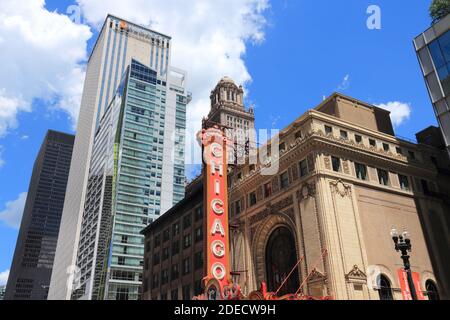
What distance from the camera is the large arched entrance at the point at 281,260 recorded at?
134ft

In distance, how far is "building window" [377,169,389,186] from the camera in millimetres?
43713

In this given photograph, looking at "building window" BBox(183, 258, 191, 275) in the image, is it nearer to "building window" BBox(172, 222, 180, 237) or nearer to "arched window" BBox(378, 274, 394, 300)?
"building window" BBox(172, 222, 180, 237)

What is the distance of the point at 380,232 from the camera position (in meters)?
40.0

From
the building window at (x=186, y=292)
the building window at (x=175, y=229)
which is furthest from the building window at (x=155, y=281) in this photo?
the building window at (x=186, y=292)

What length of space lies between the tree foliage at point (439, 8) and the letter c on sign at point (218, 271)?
4028cm

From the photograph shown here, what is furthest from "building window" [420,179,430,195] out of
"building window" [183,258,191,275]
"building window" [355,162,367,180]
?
"building window" [183,258,191,275]

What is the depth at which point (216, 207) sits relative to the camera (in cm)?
4031

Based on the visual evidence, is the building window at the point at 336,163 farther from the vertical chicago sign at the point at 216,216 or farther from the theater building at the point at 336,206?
the vertical chicago sign at the point at 216,216

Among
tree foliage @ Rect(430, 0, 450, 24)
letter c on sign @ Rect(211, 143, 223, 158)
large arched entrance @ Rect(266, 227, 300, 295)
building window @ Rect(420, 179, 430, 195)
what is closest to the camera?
large arched entrance @ Rect(266, 227, 300, 295)

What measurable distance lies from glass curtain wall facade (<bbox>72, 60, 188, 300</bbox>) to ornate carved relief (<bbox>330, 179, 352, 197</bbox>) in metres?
80.8

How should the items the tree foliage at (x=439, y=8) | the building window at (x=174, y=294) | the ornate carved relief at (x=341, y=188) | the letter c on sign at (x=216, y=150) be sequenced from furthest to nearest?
1. the building window at (x=174, y=294)
2. the tree foliage at (x=439, y=8)
3. the letter c on sign at (x=216, y=150)
4. the ornate carved relief at (x=341, y=188)

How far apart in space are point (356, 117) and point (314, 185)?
13.6 m

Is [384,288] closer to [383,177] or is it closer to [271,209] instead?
[383,177]
